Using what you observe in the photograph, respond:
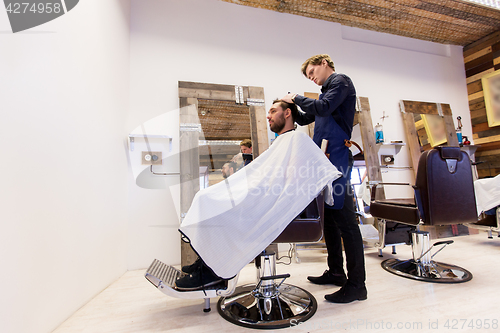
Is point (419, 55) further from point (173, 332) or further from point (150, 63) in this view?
point (173, 332)

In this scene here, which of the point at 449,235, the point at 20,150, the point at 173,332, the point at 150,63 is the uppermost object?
the point at 150,63

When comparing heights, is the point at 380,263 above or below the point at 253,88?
below

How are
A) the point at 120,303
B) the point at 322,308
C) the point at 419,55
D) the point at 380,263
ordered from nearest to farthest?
the point at 322,308 → the point at 120,303 → the point at 380,263 → the point at 419,55

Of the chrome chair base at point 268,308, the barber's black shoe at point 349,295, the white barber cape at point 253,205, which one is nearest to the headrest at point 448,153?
the white barber cape at point 253,205

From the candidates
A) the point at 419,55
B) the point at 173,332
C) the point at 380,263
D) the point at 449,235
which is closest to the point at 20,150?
the point at 173,332

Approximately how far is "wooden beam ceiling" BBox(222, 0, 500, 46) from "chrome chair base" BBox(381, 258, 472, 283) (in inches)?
120

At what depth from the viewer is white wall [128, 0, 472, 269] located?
2.59 meters

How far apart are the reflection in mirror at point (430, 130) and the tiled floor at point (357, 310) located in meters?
2.11

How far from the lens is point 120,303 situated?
5.27ft

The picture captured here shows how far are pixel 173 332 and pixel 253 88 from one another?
99.6 inches

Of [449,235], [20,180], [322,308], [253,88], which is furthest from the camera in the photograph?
[449,235]

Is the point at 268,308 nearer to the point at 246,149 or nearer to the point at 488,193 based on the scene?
the point at 246,149

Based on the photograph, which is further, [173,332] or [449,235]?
[449,235]

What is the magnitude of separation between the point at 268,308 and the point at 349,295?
493 millimetres
